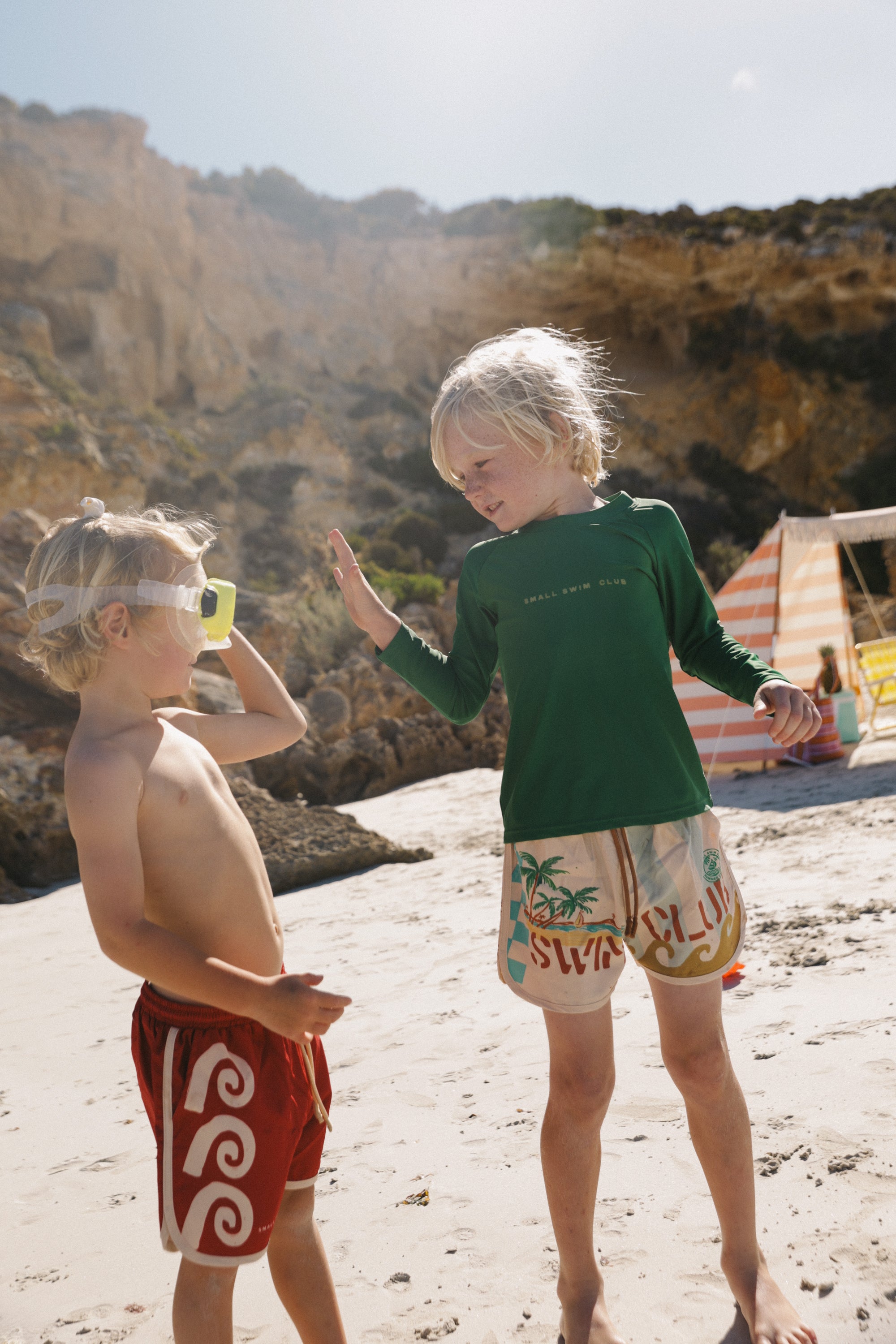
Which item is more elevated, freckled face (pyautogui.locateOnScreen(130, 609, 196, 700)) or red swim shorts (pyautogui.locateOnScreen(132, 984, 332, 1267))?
freckled face (pyautogui.locateOnScreen(130, 609, 196, 700))

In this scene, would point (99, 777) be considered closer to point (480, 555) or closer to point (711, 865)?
point (480, 555)

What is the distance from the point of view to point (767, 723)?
6656mm

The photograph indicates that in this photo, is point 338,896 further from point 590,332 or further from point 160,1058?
point 590,332

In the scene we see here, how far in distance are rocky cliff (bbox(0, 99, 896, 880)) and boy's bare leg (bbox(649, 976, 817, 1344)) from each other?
1395 cm

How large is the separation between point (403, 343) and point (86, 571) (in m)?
23.3

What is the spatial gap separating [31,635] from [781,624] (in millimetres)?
6823

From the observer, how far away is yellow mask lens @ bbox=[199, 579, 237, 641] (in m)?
1.28

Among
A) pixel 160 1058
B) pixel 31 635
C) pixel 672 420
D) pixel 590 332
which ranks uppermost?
pixel 590 332

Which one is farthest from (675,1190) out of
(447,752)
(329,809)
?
(447,752)

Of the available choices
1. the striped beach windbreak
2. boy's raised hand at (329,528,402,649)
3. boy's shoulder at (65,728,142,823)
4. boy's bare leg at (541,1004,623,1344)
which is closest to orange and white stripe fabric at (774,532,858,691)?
the striped beach windbreak

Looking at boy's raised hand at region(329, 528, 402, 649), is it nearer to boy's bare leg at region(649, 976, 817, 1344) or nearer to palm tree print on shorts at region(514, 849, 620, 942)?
palm tree print on shorts at region(514, 849, 620, 942)

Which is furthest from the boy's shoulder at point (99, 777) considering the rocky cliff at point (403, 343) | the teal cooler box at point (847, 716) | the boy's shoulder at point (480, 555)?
the rocky cliff at point (403, 343)

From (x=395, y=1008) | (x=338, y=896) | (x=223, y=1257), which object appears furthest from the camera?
(x=338, y=896)

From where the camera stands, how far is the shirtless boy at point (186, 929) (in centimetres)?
105
